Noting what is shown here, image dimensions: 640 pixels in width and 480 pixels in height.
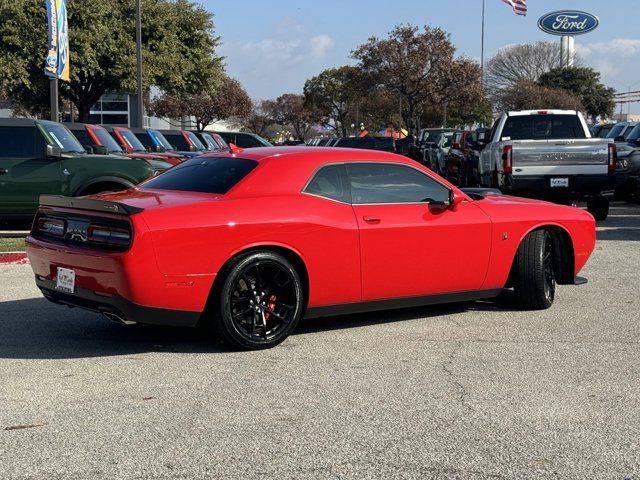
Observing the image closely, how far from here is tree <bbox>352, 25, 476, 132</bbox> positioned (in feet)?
179

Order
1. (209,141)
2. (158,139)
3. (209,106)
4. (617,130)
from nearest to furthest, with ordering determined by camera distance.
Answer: (158,139) → (617,130) → (209,141) → (209,106)

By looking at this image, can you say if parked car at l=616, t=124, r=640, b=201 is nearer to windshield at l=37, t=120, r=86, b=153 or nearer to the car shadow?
windshield at l=37, t=120, r=86, b=153

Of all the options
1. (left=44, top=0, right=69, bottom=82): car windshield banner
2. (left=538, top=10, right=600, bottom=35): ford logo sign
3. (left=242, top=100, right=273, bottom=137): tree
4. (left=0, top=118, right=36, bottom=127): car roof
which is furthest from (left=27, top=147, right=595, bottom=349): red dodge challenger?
(left=242, top=100, right=273, bottom=137): tree

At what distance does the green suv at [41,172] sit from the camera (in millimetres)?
12906

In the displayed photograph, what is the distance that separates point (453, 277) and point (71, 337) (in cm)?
308

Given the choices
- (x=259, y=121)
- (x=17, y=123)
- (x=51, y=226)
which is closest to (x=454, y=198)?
(x=51, y=226)

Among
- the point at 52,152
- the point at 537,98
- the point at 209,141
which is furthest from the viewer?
the point at 537,98

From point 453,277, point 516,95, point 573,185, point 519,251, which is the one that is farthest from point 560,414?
point 516,95

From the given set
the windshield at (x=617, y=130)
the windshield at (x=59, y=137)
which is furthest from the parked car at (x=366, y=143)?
the windshield at (x=59, y=137)

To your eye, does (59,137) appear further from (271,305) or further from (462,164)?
(462,164)

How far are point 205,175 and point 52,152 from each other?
21.6 ft

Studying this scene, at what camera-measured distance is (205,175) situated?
269 inches

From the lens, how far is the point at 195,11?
40812 mm

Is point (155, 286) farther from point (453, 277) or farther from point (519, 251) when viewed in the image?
point (519, 251)
